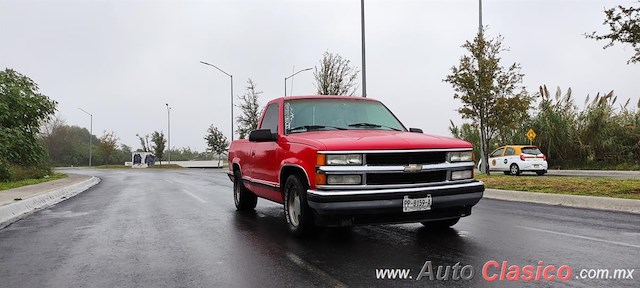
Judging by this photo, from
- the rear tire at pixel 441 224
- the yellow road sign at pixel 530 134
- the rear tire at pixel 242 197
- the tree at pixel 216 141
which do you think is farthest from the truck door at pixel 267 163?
the tree at pixel 216 141

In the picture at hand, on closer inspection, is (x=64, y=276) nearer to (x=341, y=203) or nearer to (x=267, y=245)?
(x=267, y=245)

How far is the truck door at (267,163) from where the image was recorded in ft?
23.2

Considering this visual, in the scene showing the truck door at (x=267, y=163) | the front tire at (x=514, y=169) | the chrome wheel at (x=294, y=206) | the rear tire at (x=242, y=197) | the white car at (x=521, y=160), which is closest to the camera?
the chrome wheel at (x=294, y=206)

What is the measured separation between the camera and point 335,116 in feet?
23.7

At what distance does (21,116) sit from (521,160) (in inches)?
910

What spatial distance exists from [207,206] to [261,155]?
3.37 meters

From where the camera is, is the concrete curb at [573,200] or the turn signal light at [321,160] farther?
the concrete curb at [573,200]

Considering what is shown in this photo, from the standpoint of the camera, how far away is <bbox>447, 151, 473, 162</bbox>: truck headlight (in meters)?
6.02

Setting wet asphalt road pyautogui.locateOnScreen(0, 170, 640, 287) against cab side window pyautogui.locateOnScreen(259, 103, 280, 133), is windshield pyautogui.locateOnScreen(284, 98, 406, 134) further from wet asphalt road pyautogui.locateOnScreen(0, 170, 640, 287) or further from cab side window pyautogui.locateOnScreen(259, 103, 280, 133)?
wet asphalt road pyautogui.locateOnScreen(0, 170, 640, 287)

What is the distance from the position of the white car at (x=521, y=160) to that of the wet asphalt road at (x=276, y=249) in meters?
14.6

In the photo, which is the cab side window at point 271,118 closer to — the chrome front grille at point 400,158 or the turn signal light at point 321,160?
the turn signal light at point 321,160

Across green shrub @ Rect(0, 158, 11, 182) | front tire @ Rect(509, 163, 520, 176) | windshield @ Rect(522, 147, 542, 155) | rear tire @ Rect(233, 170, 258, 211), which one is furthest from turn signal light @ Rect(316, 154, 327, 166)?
windshield @ Rect(522, 147, 542, 155)

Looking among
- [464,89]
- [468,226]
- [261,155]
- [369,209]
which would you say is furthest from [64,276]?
[464,89]

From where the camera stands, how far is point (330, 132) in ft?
21.6
